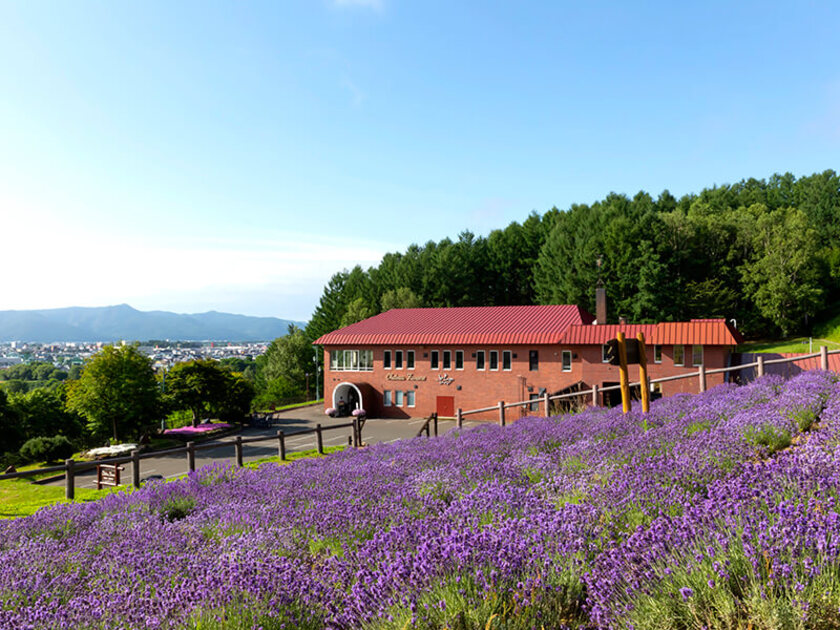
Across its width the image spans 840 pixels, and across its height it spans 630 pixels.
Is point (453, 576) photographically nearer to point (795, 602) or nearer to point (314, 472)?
point (795, 602)

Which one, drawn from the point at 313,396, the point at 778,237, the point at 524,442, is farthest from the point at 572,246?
the point at 524,442

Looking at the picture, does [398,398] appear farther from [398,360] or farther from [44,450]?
[44,450]

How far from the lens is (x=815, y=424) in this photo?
8234 millimetres

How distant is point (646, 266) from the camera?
51.4 m

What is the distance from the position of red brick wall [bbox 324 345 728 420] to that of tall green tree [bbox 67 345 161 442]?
Answer: 1416cm

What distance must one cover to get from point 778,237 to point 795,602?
63.8m

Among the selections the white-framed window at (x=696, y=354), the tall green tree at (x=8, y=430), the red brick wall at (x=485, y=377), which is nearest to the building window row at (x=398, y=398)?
the red brick wall at (x=485, y=377)

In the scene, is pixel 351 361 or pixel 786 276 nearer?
pixel 351 361

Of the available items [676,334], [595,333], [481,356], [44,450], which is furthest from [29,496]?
[676,334]

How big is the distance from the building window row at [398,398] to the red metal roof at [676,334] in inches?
477

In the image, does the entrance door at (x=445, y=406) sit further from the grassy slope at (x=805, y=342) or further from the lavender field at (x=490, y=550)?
the lavender field at (x=490, y=550)

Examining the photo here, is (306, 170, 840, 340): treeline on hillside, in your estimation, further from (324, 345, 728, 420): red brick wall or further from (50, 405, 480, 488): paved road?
(50, 405, 480, 488): paved road

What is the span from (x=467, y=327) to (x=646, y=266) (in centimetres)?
2107

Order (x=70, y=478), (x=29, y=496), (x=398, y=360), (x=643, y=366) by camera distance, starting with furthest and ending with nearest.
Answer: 1. (x=398, y=360)
2. (x=29, y=496)
3. (x=70, y=478)
4. (x=643, y=366)
